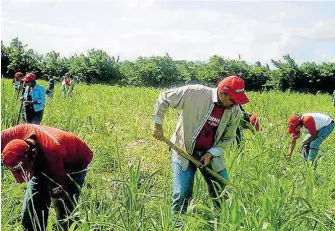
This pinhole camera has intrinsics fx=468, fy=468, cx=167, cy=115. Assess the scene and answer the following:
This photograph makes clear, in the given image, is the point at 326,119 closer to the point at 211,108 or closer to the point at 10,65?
the point at 211,108

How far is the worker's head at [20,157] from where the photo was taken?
249 centimetres

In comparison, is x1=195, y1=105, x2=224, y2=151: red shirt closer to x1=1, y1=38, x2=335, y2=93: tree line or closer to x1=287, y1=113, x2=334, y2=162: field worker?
x1=287, y1=113, x2=334, y2=162: field worker

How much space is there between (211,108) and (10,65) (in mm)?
32271

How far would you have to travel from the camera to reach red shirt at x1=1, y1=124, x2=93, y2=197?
274cm

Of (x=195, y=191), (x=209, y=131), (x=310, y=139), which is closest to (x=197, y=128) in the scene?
(x=209, y=131)

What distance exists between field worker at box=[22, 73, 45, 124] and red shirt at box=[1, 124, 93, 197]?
3.91 metres

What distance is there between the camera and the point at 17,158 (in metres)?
2.51

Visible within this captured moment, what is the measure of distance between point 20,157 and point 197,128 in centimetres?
126

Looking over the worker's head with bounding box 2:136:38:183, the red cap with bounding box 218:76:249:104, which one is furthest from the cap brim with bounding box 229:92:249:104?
the worker's head with bounding box 2:136:38:183

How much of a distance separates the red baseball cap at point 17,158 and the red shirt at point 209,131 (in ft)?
4.02

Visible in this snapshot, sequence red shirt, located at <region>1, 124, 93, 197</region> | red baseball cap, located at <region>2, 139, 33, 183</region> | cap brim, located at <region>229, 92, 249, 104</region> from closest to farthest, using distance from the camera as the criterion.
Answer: red baseball cap, located at <region>2, 139, 33, 183</region> → red shirt, located at <region>1, 124, 93, 197</region> → cap brim, located at <region>229, 92, 249, 104</region>

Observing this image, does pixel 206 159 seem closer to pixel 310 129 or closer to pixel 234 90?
pixel 234 90

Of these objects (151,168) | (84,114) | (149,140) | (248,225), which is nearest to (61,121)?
(84,114)

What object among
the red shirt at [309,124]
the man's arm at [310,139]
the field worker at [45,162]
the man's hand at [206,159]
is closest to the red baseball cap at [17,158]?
the field worker at [45,162]
